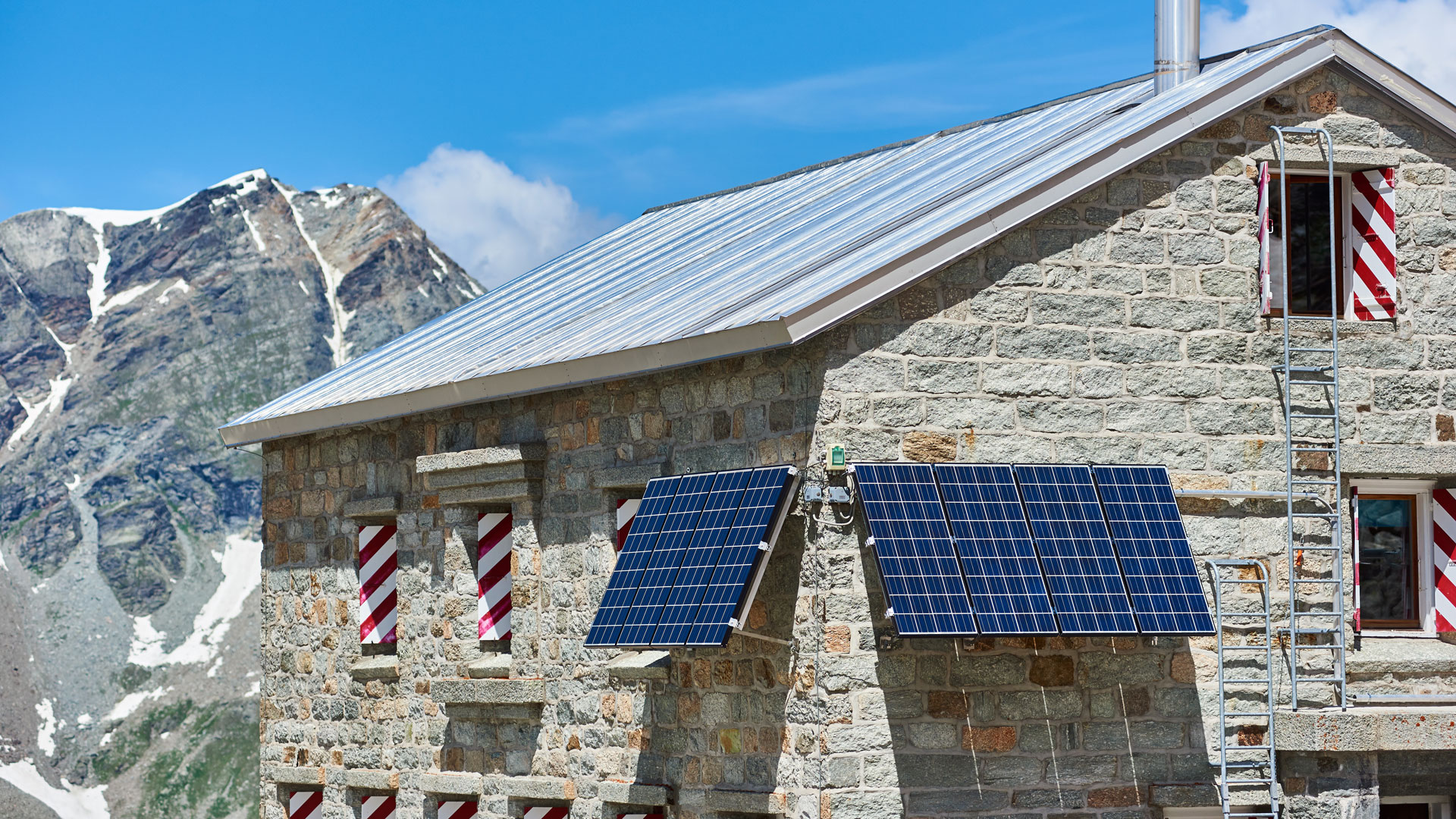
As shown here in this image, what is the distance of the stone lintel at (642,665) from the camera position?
13.5 m

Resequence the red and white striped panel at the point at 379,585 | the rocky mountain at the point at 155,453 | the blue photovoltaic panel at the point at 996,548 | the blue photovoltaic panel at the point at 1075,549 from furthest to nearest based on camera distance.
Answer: the rocky mountain at the point at 155,453
the red and white striped panel at the point at 379,585
the blue photovoltaic panel at the point at 1075,549
the blue photovoltaic panel at the point at 996,548

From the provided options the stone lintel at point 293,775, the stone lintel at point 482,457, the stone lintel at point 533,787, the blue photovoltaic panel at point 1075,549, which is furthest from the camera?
the stone lintel at point 293,775

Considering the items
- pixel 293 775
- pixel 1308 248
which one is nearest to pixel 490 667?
pixel 293 775

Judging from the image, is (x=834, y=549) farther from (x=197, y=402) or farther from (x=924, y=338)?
(x=197, y=402)

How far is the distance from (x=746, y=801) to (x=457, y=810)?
13.7 feet

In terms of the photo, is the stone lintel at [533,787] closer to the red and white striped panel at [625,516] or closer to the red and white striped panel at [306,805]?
the red and white striped panel at [625,516]

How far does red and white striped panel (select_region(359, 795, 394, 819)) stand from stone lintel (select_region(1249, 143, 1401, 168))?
891 cm

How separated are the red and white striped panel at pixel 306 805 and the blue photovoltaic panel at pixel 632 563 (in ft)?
20.6

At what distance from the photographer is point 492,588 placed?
1582 cm

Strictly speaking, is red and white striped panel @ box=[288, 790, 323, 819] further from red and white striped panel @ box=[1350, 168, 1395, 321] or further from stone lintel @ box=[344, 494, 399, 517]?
red and white striped panel @ box=[1350, 168, 1395, 321]

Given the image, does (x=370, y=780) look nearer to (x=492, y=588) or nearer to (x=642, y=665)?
(x=492, y=588)

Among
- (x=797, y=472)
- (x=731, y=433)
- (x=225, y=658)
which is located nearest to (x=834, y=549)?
(x=797, y=472)

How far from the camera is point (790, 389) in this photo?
12.2 meters

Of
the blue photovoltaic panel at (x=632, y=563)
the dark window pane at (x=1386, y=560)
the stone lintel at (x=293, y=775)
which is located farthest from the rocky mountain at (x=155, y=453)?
the dark window pane at (x=1386, y=560)
